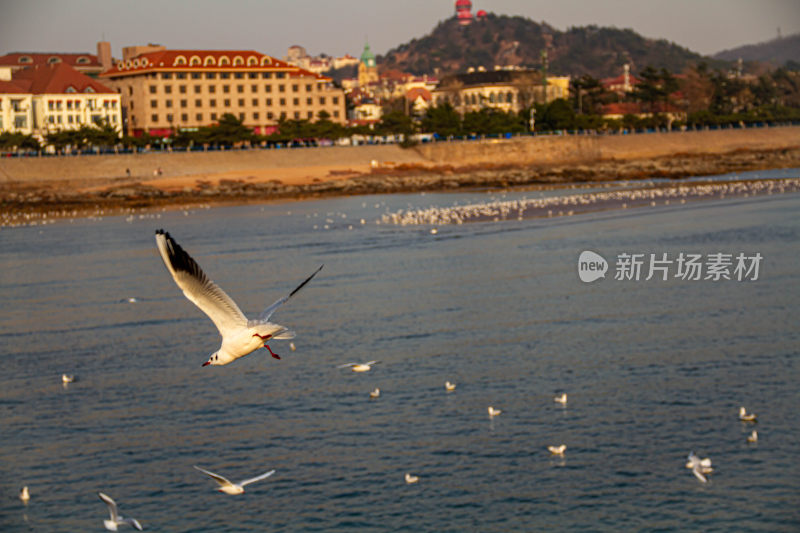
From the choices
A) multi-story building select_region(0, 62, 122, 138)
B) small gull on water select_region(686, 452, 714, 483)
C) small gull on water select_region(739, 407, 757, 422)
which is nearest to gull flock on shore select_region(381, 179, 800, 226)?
small gull on water select_region(739, 407, 757, 422)

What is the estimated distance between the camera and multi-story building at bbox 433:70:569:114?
147250 mm

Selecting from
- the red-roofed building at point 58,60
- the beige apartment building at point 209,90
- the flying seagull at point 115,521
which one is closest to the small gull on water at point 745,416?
the flying seagull at point 115,521

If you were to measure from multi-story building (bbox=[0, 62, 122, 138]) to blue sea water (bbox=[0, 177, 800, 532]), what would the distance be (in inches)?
2467

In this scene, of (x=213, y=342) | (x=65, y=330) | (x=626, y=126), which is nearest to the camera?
(x=213, y=342)

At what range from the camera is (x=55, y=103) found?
9269 cm

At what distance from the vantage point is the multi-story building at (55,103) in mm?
90500

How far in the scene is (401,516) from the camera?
13562mm

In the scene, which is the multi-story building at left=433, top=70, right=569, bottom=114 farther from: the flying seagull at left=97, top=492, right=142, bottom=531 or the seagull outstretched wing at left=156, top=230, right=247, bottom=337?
the seagull outstretched wing at left=156, top=230, right=247, bottom=337

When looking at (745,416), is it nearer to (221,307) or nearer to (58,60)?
(221,307)

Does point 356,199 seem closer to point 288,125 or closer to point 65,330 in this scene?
point 288,125

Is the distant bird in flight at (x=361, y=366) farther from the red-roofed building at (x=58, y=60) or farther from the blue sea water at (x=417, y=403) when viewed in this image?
the red-roofed building at (x=58, y=60)

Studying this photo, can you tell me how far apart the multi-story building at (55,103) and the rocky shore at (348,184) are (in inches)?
954

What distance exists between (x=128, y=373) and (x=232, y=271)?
13815 mm

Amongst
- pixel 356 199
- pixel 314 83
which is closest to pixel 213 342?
pixel 356 199
